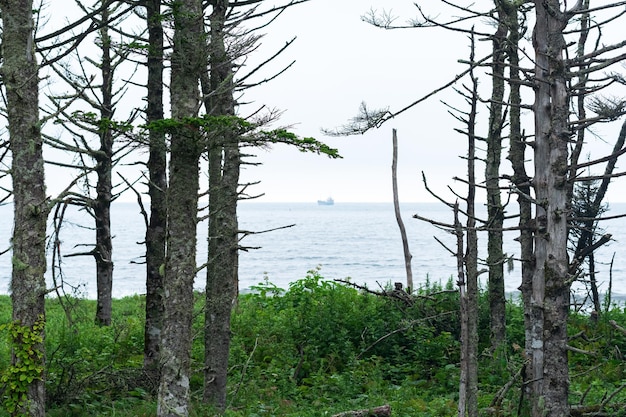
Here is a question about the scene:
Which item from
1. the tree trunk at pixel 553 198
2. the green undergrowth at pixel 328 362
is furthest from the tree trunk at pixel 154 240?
the tree trunk at pixel 553 198

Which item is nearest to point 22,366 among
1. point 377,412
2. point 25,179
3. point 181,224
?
point 25,179

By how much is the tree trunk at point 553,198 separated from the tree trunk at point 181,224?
3.84m

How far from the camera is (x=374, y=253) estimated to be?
78.3m

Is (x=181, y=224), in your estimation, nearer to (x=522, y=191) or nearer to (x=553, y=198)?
(x=553, y=198)

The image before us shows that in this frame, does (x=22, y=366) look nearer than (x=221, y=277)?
Yes

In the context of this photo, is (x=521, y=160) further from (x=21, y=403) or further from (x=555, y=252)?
(x=21, y=403)

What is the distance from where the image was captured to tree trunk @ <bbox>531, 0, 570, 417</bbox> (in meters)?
6.66

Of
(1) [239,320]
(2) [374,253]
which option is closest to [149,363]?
(1) [239,320]

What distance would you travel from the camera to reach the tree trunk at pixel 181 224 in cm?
745

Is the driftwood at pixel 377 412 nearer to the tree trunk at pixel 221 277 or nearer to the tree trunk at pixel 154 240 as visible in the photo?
the tree trunk at pixel 221 277

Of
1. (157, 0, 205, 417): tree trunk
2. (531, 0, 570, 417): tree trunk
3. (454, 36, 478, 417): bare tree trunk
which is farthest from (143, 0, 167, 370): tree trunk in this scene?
(531, 0, 570, 417): tree trunk

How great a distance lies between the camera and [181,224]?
7488mm

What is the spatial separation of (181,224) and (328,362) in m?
6.29

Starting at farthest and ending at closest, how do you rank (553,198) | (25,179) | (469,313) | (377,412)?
(377,412) → (25,179) → (469,313) → (553,198)
